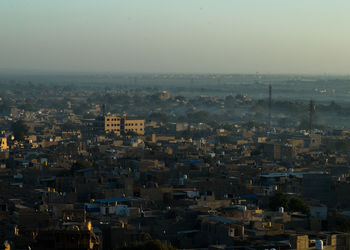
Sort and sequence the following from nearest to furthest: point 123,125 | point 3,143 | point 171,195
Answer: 1. point 171,195
2. point 3,143
3. point 123,125

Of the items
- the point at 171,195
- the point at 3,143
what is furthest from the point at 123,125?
the point at 171,195

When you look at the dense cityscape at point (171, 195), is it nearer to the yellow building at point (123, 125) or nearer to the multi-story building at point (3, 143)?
the multi-story building at point (3, 143)

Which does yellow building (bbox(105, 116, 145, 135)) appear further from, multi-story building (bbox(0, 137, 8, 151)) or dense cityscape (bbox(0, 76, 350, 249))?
multi-story building (bbox(0, 137, 8, 151))

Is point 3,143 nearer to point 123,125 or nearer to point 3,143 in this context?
point 3,143

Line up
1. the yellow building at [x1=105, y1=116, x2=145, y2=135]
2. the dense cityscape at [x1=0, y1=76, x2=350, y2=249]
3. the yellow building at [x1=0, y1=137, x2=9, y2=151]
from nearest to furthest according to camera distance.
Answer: the dense cityscape at [x1=0, y1=76, x2=350, y2=249]
the yellow building at [x1=0, y1=137, x2=9, y2=151]
the yellow building at [x1=105, y1=116, x2=145, y2=135]

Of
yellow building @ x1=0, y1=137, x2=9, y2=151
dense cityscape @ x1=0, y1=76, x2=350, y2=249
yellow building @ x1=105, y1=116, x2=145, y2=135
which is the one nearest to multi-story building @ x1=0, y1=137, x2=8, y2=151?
yellow building @ x1=0, y1=137, x2=9, y2=151

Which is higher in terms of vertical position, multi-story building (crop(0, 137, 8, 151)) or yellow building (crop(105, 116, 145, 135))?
multi-story building (crop(0, 137, 8, 151))

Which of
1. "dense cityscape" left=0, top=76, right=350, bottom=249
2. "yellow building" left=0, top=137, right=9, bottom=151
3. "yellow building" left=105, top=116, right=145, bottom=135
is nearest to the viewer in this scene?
"dense cityscape" left=0, top=76, right=350, bottom=249

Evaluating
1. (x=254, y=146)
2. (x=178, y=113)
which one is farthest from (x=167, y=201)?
(x=178, y=113)
